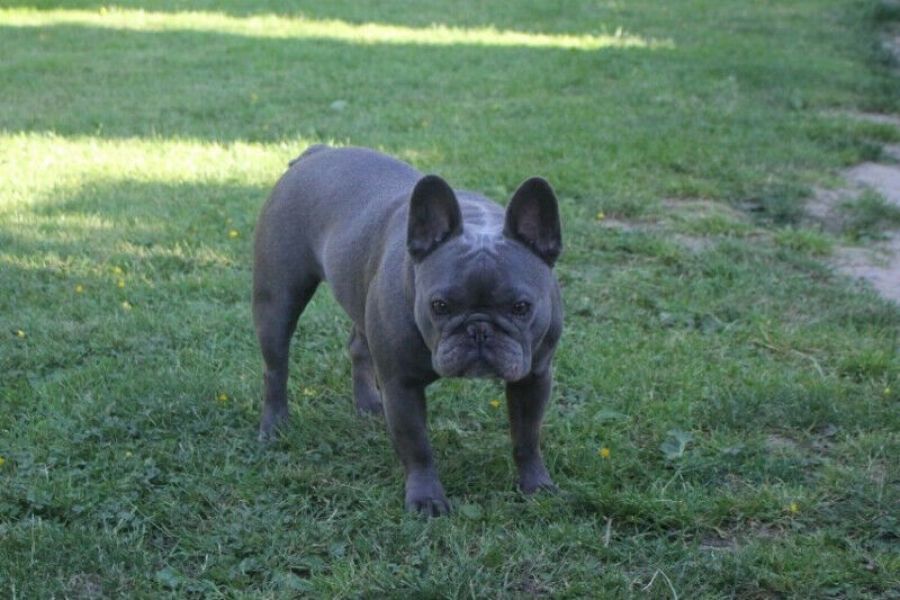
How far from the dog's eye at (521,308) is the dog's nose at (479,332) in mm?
117

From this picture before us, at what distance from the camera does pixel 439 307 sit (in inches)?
155

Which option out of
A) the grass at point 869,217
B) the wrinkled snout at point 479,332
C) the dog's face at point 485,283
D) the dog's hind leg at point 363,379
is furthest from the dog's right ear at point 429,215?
the grass at point 869,217

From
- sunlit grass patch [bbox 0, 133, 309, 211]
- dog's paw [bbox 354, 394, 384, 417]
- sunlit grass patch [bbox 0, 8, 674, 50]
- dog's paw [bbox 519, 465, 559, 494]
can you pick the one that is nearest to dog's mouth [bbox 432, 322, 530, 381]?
dog's paw [bbox 519, 465, 559, 494]

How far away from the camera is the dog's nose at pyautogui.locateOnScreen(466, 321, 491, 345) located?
3.86 m

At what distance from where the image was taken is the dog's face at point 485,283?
389 centimetres

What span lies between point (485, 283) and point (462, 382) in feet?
4.99

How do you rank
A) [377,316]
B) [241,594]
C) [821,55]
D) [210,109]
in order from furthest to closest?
1. [821,55]
2. [210,109]
3. [377,316]
4. [241,594]

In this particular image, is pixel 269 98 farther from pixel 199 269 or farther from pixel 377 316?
pixel 377 316

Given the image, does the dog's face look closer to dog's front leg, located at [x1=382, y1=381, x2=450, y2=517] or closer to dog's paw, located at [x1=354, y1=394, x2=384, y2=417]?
dog's front leg, located at [x1=382, y1=381, x2=450, y2=517]

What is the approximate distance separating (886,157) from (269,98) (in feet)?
16.6

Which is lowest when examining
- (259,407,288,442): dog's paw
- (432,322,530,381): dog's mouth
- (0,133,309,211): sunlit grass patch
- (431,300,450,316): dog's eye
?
(259,407,288,442): dog's paw

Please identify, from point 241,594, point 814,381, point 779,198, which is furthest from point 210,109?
point 241,594

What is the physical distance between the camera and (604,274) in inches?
266

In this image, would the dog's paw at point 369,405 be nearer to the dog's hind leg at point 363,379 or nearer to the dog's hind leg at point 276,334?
the dog's hind leg at point 363,379
